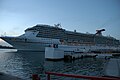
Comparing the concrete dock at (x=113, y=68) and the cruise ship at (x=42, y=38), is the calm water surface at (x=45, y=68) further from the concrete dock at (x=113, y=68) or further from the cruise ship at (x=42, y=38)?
the cruise ship at (x=42, y=38)

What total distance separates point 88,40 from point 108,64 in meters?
85.4

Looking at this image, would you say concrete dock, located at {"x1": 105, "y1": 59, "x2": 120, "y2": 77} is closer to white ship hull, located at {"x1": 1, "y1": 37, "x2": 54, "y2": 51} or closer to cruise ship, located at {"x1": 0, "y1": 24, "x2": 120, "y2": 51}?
cruise ship, located at {"x1": 0, "y1": 24, "x2": 120, "y2": 51}

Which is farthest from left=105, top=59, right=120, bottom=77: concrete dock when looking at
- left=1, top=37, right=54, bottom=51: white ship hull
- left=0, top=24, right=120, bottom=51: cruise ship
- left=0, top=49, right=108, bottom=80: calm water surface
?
left=1, top=37, right=54, bottom=51: white ship hull

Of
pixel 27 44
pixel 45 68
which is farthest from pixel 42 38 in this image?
pixel 45 68

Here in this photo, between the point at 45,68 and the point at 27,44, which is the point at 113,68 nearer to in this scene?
the point at 45,68

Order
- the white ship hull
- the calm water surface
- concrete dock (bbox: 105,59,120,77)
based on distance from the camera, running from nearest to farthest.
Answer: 1. concrete dock (bbox: 105,59,120,77)
2. the calm water surface
3. the white ship hull

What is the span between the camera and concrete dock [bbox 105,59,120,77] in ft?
21.2

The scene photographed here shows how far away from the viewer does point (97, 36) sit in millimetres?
98875

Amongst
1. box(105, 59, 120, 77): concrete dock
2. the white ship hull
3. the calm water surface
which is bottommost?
the calm water surface

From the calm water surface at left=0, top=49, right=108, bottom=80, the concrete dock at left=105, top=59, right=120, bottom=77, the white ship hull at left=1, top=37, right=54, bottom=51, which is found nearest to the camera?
the concrete dock at left=105, top=59, right=120, bottom=77

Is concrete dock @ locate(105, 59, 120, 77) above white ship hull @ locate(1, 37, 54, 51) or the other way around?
the other way around

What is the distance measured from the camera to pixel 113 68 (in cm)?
655

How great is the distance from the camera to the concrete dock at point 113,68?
6.46m

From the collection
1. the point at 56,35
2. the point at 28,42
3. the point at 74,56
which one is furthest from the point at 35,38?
the point at 74,56
